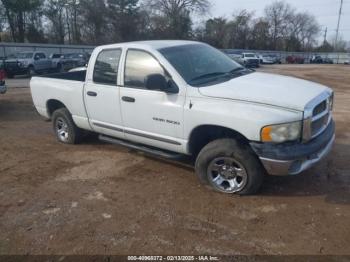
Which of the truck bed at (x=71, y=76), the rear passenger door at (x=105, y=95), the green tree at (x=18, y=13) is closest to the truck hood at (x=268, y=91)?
the rear passenger door at (x=105, y=95)

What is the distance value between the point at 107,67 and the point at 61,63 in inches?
861

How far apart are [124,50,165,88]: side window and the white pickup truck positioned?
14 mm

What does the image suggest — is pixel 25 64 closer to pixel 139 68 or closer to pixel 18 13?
pixel 139 68

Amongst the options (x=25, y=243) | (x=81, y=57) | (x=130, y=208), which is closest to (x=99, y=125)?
(x=130, y=208)

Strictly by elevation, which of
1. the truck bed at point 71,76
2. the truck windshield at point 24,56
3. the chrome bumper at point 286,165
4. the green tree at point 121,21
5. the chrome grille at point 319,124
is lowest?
the chrome bumper at point 286,165

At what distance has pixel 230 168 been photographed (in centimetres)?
429

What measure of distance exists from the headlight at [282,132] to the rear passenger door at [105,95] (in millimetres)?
2341

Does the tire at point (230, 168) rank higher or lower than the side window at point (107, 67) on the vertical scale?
lower

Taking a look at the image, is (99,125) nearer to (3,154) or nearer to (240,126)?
(3,154)

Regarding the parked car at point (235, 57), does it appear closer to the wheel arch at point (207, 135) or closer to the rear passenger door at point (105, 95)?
the wheel arch at point (207, 135)

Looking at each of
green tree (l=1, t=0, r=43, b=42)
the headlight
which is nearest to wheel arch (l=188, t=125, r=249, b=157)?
the headlight

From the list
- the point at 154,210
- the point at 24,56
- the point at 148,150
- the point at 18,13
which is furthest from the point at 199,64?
the point at 18,13

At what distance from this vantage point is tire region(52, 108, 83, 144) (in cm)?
633

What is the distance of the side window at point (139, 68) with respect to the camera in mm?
4730
